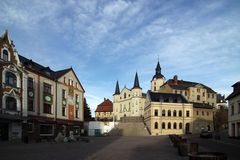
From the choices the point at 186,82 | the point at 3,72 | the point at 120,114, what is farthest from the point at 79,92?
the point at 120,114

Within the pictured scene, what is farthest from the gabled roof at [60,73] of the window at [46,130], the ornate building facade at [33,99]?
the window at [46,130]

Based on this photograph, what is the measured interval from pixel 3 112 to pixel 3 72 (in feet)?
15.7

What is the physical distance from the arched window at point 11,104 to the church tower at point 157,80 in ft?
233

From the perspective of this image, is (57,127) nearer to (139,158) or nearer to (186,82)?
(139,158)

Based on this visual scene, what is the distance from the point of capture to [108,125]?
68.9 meters

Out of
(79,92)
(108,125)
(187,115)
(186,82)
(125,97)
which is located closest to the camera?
(79,92)

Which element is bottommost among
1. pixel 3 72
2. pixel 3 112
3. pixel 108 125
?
pixel 108 125

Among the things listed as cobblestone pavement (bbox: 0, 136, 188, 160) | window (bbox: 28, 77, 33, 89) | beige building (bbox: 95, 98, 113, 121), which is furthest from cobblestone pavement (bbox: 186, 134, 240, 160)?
beige building (bbox: 95, 98, 113, 121)

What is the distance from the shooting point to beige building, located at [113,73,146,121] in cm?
10400

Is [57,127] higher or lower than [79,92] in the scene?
lower

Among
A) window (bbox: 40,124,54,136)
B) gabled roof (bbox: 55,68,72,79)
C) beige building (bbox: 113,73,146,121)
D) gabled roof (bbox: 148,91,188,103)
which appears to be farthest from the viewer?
beige building (bbox: 113,73,146,121)

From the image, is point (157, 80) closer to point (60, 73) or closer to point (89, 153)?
point (60, 73)

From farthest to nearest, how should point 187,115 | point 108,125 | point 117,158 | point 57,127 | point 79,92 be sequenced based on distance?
point 187,115 < point 108,125 < point 79,92 < point 57,127 < point 117,158

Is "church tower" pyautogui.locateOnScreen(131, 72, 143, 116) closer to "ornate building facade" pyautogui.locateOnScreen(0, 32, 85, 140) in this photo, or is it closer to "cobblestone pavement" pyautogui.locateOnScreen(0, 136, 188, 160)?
"ornate building facade" pyautogui.locateOnScreen(0, 32, 85, 140)
